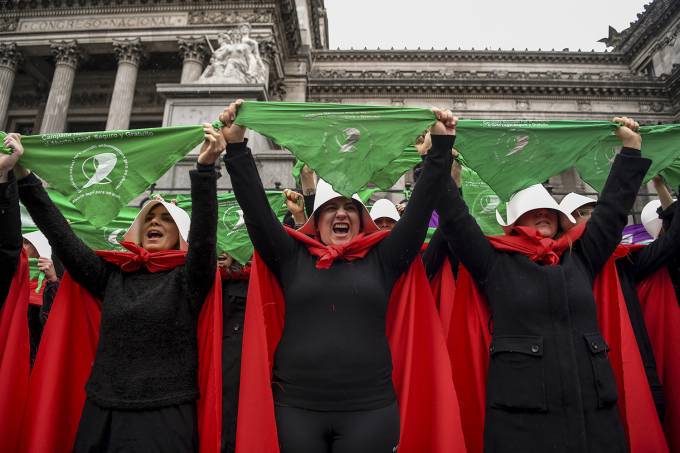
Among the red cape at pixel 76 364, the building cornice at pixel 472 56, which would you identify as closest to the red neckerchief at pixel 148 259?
the red cape at pixel 76 364

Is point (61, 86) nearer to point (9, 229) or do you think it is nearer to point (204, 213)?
point (9, 229)

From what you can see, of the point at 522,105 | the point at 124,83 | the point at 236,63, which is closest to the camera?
the point at 236,63

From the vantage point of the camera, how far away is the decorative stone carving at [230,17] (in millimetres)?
24484

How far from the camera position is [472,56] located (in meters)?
36.3

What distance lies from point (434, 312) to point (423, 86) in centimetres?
3046

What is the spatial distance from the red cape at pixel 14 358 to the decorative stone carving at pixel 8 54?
30.3 meters

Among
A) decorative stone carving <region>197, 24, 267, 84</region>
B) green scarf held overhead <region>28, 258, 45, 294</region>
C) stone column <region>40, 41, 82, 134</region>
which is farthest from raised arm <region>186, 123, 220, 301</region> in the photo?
stone column <region>40, 41, 82, 134</region>

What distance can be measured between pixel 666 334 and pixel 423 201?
2710 mm

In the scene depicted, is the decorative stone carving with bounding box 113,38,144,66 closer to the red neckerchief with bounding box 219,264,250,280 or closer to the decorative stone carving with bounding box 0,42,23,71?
the decorative stone carving with bounding box 0,42,23,71

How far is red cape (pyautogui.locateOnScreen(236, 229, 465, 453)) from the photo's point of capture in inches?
94.6

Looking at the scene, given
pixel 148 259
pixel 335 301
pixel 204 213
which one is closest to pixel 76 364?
Result: pixel 148 259

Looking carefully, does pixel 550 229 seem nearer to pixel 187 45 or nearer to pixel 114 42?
pixel 187 45

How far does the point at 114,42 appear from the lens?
25.5 m

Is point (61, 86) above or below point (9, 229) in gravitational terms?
above
